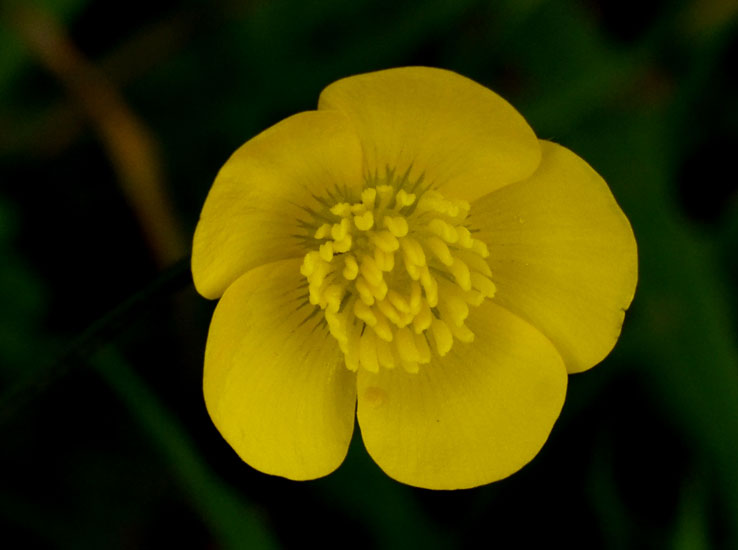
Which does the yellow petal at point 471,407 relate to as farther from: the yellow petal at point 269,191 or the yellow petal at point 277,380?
the yellow petal at point 269,191

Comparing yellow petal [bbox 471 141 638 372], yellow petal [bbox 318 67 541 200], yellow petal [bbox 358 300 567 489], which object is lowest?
yellow petal [bbox 358 300 567 489]

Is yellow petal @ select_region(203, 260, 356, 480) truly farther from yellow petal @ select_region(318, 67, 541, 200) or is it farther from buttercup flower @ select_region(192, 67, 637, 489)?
yellow petal @ select_region(318, 67, 541, 200)

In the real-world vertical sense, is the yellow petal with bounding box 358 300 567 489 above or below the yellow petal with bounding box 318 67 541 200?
below

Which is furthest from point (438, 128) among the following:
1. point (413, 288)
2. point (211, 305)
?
point (211, 305)

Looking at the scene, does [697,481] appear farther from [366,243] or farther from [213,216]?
[213,216]

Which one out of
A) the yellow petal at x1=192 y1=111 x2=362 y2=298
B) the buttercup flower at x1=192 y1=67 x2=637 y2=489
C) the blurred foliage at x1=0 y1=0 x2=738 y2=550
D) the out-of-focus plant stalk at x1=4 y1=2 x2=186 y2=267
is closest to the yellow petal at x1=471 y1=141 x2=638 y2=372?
the buttercup flower at x1=192 y1=67 x2=637 y2=489

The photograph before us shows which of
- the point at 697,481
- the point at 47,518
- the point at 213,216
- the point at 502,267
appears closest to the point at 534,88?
the point at 502,267
